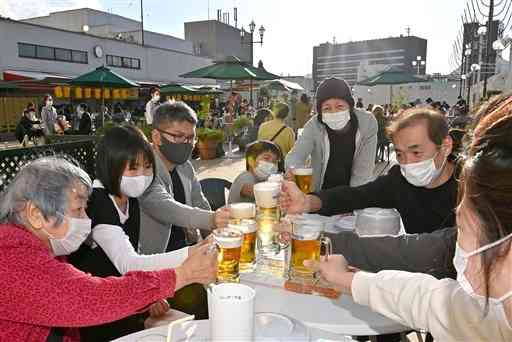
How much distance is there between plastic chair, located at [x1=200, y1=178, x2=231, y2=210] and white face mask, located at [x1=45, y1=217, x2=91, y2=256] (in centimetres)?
202

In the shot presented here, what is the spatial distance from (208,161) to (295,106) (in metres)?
4.16

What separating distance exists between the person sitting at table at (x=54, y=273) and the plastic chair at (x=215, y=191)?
6.65 ft

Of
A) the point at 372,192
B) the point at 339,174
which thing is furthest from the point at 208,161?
the point at 372,192

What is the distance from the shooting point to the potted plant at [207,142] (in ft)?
37.2

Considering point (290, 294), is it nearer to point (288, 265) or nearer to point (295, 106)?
point (288, 265)

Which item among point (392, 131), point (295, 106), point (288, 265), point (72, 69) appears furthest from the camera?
point (72, 69)

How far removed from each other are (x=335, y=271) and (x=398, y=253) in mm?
467

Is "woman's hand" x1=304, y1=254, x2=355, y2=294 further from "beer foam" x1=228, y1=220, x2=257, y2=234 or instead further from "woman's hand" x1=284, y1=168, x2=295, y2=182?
"woman's hand" x1=284, y1=168, x2=295, y2=182

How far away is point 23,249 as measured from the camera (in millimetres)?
1318

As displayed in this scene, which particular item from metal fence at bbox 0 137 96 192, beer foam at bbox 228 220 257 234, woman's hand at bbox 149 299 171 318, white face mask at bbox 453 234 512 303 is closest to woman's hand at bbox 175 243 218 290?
beer foam at bbox 228 220 257 234

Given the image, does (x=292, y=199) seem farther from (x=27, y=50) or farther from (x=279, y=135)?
(x=27, y=50)

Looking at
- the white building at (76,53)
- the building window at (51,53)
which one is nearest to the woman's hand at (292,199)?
the white building at (76,53)

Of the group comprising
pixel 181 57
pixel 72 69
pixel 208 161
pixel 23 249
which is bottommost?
pixel 208 161

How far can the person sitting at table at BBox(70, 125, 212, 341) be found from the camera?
193 cm
